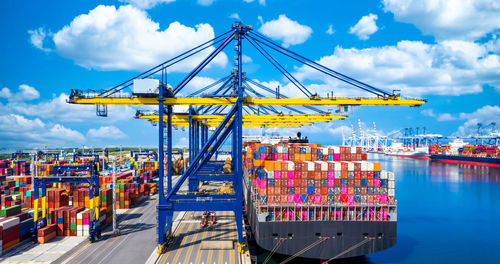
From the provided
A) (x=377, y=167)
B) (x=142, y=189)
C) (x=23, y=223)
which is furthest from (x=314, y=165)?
(x=142, y=189)

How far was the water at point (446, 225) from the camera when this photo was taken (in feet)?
107

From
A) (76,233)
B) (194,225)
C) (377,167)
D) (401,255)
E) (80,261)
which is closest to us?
(80,261)

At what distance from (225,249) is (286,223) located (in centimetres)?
552

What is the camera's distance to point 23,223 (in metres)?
27.3

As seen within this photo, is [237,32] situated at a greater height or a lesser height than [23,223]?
greater

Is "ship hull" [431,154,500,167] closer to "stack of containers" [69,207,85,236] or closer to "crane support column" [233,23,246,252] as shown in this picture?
"crane support column" [233,23,246,252]

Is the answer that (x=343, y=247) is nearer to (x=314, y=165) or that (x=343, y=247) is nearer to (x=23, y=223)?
(x=314, y=165)

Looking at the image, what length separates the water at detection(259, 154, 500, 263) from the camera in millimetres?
32750

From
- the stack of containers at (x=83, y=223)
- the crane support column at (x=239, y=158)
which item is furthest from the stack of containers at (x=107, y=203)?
the crane support column at (x=239, y=158)

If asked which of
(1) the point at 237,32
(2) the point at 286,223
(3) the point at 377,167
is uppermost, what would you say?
(1) the point at 237,32

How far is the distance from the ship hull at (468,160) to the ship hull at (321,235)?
439 feet

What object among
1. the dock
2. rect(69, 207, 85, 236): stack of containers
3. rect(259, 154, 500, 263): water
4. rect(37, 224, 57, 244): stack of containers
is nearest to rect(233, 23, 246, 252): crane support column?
the dock

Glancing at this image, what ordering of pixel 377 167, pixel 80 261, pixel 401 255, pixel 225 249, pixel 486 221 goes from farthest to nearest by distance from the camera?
pixel 486 221
pixel 401 255
pixel 377 167
pixel 225 249
pixel 80 261

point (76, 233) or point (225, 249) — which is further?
point (76, 233)
